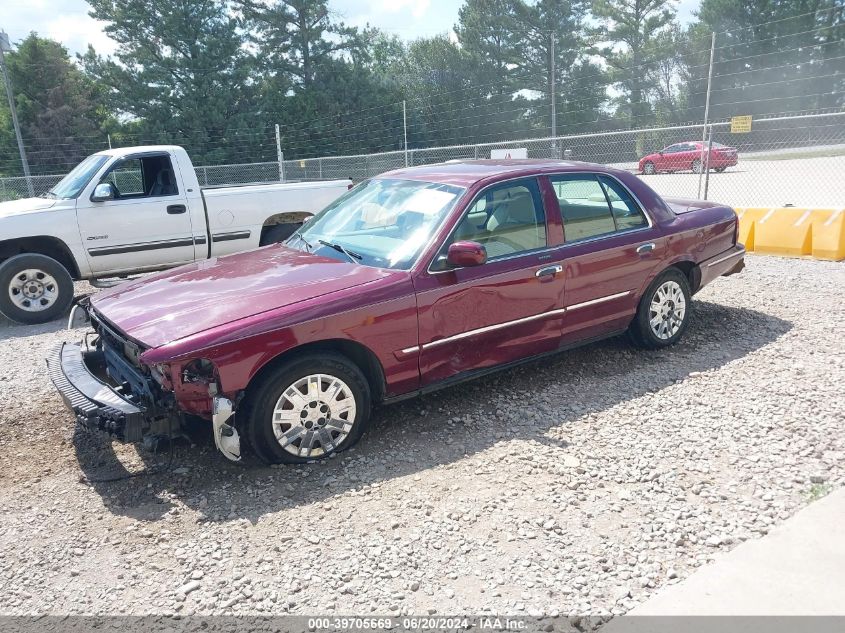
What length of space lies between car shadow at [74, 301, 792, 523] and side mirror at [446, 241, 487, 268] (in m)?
1.10

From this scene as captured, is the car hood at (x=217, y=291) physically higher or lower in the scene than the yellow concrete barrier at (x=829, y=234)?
higher

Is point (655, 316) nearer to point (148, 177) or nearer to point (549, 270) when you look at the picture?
point (549, 270)

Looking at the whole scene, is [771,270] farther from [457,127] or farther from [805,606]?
[457,127]

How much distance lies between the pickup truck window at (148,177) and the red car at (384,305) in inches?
155

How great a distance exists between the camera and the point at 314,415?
397 centimetres

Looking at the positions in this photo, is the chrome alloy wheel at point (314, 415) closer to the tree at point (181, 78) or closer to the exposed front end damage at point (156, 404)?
the exposed front end damage at point (156, 404)

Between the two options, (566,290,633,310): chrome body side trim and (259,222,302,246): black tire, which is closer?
(566,290,633,310): chrome body side trim

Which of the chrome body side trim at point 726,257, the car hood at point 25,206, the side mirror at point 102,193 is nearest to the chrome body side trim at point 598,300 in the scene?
the chrome body side trim at point 726,257

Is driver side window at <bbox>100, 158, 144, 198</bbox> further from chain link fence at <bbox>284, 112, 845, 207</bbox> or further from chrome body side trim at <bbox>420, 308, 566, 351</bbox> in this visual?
chain link fence at <bbox>284, 112, 845, 207</bbox>

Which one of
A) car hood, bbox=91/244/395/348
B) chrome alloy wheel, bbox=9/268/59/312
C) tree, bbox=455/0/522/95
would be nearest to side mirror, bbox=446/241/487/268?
car hood, bbox=91/244/395/348

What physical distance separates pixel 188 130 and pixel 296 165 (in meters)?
19.2

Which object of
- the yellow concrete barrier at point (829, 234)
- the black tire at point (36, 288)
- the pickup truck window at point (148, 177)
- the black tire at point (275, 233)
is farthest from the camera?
the black tire at point (275, 233)

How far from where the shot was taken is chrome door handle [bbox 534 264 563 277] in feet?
15.6

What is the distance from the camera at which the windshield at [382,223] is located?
449cm
